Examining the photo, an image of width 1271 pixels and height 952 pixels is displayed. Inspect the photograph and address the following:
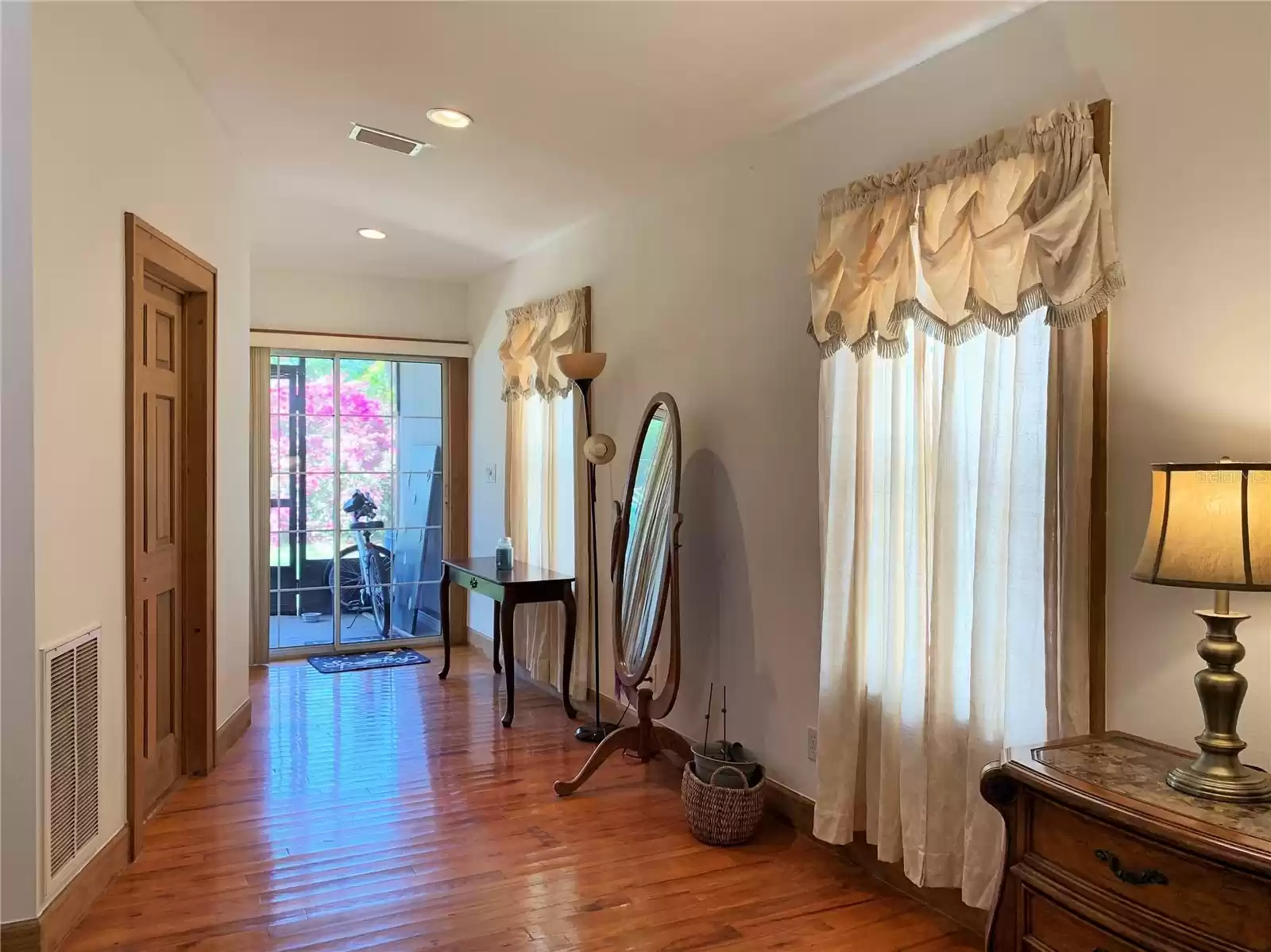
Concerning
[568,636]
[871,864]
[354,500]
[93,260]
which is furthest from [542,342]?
[871,864]

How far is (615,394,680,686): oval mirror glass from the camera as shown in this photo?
3.69 metres

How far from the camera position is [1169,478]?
176cm

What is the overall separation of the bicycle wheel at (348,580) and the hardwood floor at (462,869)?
2095 mm

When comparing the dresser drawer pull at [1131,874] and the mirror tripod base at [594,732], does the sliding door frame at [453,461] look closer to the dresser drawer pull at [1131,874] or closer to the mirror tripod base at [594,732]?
the mirror tripod base at [594,732]

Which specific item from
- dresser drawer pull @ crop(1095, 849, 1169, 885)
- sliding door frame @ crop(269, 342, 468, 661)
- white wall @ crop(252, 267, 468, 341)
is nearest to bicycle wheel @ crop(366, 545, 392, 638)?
sliding door frame @ crop(269, 342, 468, 661)

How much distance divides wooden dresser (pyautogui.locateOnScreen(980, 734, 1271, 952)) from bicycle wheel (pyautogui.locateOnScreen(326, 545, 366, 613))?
17.0 ft

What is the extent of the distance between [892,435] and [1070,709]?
93cm

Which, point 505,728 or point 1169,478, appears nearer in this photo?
point 1169,478

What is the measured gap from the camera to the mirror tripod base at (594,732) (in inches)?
171

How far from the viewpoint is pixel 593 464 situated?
4.65m

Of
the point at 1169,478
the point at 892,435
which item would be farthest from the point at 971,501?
the point at 1169,478

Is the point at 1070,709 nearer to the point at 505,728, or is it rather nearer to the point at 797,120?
the point at 797,120

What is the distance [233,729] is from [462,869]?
1.81 metres

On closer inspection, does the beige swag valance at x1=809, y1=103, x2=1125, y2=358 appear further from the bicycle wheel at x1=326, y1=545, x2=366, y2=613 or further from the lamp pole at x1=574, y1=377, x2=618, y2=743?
the bicycle wheel at x1=326, y1=545, x2=366, y2=613
